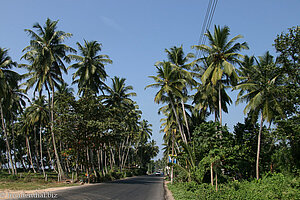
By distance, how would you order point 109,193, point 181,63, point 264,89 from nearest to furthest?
point 109,193
point 264,89
point 181,63

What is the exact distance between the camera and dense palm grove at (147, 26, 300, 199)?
47.4 feet

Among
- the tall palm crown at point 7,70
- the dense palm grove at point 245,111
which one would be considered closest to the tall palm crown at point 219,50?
the dense palm grove at point 245,111

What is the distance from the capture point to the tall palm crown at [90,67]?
31.2 m

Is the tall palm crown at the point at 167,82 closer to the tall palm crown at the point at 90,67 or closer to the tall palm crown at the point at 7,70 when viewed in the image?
the tall palm crown at the point at 90,67

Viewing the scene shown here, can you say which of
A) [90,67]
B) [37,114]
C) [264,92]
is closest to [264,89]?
[264,92]

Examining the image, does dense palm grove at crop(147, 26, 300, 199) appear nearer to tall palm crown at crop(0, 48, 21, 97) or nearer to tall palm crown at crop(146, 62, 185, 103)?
tall palm crown at crop(146, 62, 185, 103)

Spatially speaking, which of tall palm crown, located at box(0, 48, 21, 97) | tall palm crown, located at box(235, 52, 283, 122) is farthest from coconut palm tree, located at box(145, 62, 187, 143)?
tall palm crown, located at box(0, 48, 21, 97)

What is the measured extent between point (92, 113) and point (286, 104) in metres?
19.3

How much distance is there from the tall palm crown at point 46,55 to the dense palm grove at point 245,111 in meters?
10.8

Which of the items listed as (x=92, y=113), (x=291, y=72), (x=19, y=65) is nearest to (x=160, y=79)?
(x=92, y=113)

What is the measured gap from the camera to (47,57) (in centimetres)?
2800

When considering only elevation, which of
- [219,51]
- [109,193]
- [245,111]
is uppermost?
[219,51]

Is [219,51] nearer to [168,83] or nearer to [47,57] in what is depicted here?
[168,83]

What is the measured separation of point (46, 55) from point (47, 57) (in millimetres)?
274
